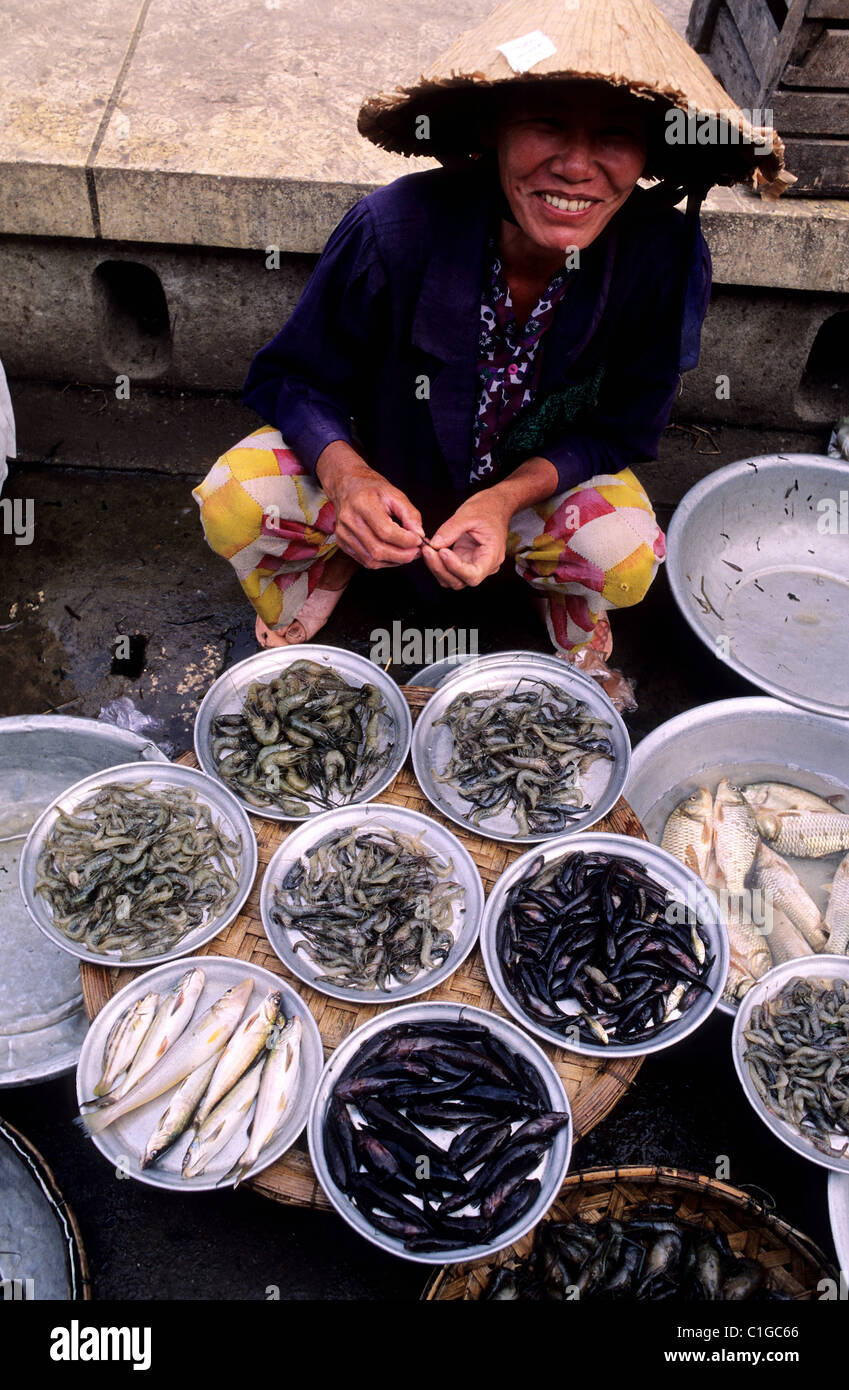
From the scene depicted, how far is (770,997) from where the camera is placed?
286 centimetres

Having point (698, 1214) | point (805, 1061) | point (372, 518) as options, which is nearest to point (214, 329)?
point (372, 518)

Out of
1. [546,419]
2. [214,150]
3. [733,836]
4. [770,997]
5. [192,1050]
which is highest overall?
[214,150]

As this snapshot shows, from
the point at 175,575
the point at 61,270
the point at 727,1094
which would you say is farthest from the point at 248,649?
the point at 727,1094

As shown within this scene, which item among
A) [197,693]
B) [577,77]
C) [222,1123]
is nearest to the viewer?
[577,77]

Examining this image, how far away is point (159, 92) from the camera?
14.8 feet

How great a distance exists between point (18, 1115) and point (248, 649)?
6.40 feet

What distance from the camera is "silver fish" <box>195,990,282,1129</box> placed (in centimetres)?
237

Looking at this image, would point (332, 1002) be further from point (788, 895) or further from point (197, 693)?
point (197, 693)

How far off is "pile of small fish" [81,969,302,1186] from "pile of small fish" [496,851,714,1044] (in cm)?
64

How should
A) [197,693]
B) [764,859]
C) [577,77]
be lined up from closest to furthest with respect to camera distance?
[577,77], [764,859], [197,693]

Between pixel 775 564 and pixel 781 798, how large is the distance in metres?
1.45

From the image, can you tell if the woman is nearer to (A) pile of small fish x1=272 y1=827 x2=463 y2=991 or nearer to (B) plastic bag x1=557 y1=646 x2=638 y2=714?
(B) plastic bag x1=557 y1=646 x2=638 y2=714

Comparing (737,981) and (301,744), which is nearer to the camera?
(301,744)

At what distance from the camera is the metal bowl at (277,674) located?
2.88 metres
